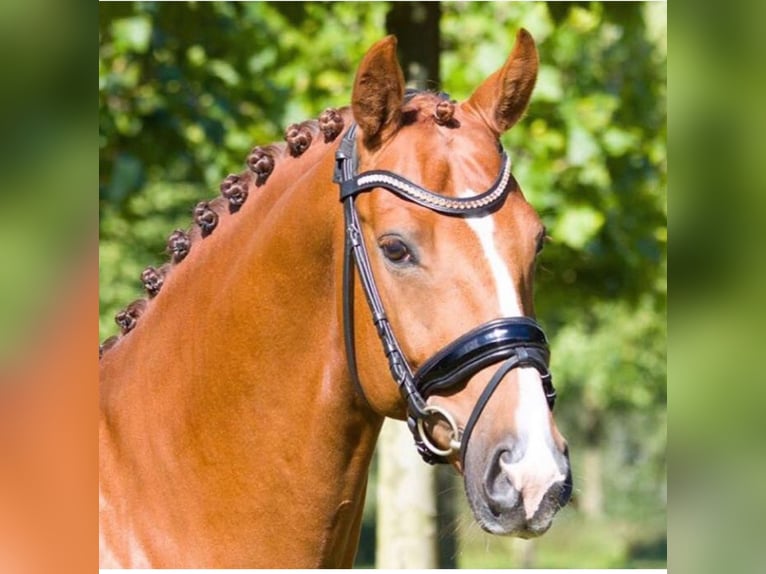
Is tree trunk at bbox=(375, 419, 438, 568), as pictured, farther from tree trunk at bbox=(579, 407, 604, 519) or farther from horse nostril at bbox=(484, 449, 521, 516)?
tree trunk at bbox=(579, 407, 604, 519)

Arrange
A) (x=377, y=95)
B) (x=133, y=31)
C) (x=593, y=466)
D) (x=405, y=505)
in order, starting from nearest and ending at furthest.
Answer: (x=377, y=95), (x=405, y=505), (x=133, y=31), (x=593, y=466)

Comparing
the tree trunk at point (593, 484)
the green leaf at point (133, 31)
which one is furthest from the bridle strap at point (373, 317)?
the tree trunk at point (593, 484)

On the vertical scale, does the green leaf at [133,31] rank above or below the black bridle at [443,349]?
above

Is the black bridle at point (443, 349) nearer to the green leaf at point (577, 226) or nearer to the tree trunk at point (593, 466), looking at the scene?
the green leaf at point (577, 226)

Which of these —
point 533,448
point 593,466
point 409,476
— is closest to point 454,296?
point 533,448

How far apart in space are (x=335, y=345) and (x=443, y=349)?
0.35 metres

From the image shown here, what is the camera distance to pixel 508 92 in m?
2.73

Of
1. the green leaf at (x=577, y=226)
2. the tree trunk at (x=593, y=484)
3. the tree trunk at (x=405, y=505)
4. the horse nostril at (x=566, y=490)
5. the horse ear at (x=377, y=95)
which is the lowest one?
the tree trunk at (x=593, y=484)

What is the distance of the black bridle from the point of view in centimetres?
227

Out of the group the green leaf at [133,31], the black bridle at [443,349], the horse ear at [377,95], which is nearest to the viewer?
the black bridle at [443,349]

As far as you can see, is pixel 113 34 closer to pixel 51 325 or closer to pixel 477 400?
pixel 477 400

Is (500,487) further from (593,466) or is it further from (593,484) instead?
(593,466)

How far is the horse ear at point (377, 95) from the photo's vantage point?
2.50 meters

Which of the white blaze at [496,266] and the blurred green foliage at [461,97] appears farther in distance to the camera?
the blurred green foliage at [461,97]
